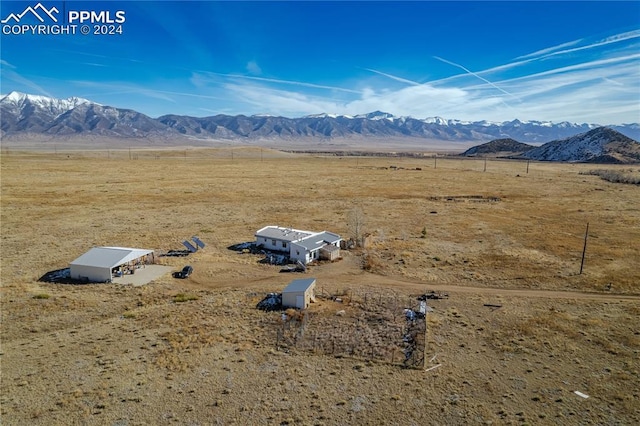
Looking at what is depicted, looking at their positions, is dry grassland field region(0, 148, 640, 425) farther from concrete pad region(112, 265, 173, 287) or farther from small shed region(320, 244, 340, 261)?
small shed region(320, 244, 340, 261)

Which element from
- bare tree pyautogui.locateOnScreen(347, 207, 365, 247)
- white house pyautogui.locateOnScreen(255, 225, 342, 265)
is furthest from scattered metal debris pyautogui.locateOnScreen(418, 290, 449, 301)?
bare tree pyautogui.locateOnScreen(347, 207, 365, 247)

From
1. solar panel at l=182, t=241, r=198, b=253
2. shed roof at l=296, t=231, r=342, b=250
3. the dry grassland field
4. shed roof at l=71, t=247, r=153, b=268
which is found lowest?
the dry grassland field

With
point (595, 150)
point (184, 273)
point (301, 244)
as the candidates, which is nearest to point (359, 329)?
point (301, 244)

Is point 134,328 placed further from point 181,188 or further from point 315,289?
point 181,188

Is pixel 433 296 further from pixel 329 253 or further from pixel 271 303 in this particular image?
pixel 271 303

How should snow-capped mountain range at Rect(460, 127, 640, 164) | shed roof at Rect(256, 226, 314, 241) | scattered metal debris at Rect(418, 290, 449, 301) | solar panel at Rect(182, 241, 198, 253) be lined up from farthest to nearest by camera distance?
snow-capped mountain range at Rect(460, 127, 640, 164) < shed roof at Rect(256, 226, 314, 241) < solar panel at Rect(182, 241, 198, 253) < scattered metal debris at Rect(418, 290, 449, 301)

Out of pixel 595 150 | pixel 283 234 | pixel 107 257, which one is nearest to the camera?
pixel 107 257

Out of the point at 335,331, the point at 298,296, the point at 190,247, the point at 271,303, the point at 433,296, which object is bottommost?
the point at 335,331

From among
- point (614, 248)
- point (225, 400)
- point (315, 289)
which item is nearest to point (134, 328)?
point (225, 400)
